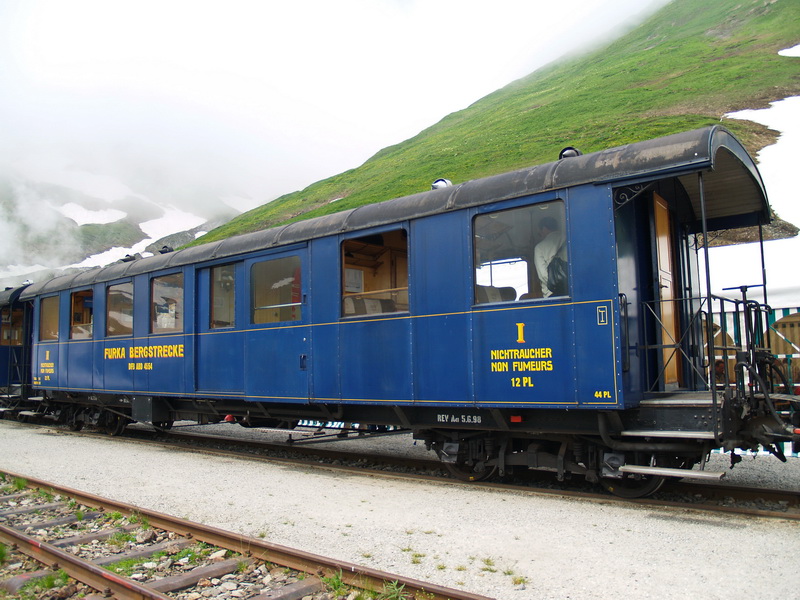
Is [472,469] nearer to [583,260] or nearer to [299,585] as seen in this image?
[583,260]

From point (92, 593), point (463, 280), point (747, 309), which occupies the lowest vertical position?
point (92, 593)

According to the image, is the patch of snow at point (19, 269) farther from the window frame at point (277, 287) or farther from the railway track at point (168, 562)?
the railway track at point (168, 562)

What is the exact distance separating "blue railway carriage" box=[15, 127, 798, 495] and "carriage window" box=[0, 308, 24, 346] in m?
8.98

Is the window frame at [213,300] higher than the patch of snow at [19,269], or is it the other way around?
the patch of snow at [19,269]

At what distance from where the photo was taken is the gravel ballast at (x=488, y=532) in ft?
13.5

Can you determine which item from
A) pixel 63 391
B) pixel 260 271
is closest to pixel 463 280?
pixel 260 271

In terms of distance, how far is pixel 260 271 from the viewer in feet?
29.6

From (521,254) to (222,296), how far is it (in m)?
5.09

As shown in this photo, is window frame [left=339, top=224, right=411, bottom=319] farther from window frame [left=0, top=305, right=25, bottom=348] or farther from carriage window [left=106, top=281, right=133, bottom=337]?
window frame [left=0, top=305, right=25, bottom=348]

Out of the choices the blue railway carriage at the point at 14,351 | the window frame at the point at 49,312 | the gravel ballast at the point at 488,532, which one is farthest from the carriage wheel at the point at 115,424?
the gravel ballast at the point at 488,532

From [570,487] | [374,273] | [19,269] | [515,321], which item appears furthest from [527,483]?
[19,269]

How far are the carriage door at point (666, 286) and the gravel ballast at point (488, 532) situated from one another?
1.94 meters

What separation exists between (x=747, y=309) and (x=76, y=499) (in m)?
7.20

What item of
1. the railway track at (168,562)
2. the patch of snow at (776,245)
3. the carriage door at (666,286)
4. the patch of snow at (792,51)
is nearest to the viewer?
the railway track at (168,562)
